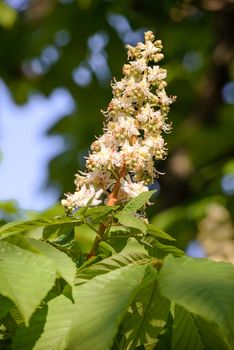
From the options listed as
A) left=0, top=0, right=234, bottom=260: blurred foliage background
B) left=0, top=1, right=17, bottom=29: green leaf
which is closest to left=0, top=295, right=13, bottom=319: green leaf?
left=0, top=0, right=234, bottom=260: blurred foliage background

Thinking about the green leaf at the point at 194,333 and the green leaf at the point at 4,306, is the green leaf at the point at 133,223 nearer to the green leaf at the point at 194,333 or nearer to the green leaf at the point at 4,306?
the green leaf at the point at 194,333

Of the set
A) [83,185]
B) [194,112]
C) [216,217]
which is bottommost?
[83,185]

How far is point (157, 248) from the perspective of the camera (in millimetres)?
1928

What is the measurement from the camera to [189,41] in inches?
371

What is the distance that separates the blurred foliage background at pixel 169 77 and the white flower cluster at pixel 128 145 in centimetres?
324

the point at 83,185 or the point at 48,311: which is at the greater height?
the point at 83,185

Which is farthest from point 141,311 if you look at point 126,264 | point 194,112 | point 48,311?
point 194,112

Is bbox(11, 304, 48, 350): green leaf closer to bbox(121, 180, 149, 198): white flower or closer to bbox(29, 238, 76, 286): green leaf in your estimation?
bbox(29, 238, 76, 286): green leaf

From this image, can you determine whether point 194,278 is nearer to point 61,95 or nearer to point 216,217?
point 216,217

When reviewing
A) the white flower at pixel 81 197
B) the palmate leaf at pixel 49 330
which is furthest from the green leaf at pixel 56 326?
the white flower at pixel 81 197

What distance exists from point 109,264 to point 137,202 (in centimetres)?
24

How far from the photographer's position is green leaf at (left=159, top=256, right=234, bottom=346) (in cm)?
149

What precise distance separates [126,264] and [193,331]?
243 mm

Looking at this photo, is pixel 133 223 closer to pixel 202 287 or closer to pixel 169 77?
pixel 202 287
